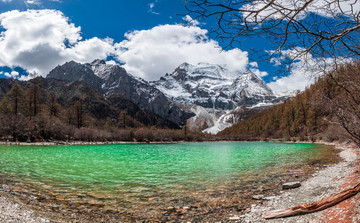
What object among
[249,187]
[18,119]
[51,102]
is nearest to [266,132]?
[51,102]

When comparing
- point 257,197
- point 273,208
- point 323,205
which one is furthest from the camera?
point 257,197

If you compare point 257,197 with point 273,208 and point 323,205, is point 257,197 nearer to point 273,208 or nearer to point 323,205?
point 273,208

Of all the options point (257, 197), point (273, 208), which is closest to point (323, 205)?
point (273, 208)

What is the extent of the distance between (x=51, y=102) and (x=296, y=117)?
11243 centimetres

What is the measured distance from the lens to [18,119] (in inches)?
1984

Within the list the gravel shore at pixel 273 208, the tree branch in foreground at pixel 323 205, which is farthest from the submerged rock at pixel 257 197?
the tree branch in foreground at pixel 323 205

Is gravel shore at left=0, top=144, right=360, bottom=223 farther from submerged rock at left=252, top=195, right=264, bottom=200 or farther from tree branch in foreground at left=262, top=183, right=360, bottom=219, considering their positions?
submerged rock at left=252, top=195, right=264, bottom=200

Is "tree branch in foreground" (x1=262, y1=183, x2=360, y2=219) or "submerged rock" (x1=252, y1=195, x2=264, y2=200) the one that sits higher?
"tree branch in foreground" (x1=262, y1=183, x2=360, y2=219)

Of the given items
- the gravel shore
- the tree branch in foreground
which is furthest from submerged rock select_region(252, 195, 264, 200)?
the tree branch in foreground

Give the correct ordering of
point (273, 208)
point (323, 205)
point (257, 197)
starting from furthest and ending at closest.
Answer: point (257, 197)
point (273, 208)
point (323, 205)

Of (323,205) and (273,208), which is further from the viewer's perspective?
(273,208)

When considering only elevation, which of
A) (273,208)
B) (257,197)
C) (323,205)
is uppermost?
(323,205)

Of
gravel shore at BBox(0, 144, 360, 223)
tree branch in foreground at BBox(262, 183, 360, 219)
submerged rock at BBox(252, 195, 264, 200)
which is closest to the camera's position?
gravel shore at BBox(0, 144, 360, 223)

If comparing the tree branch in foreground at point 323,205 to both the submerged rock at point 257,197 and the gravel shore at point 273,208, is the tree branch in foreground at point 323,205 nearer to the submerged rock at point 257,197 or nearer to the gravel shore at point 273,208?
the gravel shore at point 273,208
